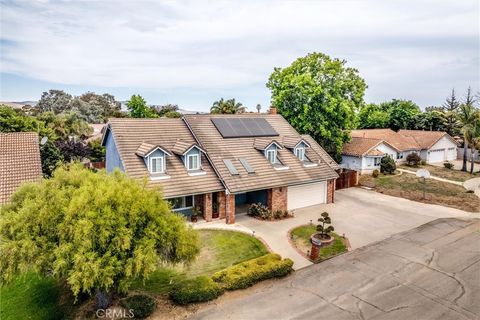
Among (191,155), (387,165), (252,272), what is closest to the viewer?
(252,272)

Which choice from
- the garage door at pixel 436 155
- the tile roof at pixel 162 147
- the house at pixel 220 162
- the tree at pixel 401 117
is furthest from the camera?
the tree at pixel 401 117

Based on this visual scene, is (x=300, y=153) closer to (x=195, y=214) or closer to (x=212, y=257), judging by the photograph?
(x=195, y=214)

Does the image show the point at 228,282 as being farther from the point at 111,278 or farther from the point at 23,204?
the point at 23,204

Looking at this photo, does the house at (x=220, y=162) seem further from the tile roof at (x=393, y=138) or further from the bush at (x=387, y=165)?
the tile roof at (x=393, y=138)

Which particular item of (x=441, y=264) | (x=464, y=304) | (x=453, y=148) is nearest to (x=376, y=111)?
(x=453, y=148)

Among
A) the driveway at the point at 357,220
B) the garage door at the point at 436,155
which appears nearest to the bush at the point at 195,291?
the driveway at the point at 357,220

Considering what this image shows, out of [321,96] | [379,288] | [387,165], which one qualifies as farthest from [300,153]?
[387,165]

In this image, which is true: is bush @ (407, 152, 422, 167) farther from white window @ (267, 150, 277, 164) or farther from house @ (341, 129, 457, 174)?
white window @ (267, 150, 277, 164)
